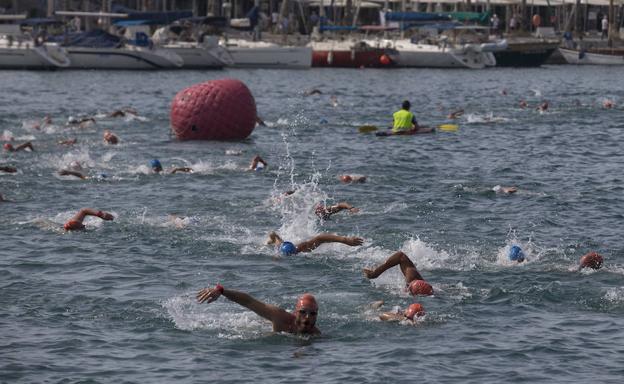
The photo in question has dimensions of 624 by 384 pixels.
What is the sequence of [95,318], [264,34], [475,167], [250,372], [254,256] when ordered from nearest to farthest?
1. [250,372]
2. [95,318]
3. [254,256]
4. [475,167]
5. [264,34]

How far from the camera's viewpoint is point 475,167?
3438 cm

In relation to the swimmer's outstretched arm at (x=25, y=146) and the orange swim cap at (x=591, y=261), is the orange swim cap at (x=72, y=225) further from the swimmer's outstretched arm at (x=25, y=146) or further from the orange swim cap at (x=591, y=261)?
the swimmer's outstretched arm at (x=25, y=146)

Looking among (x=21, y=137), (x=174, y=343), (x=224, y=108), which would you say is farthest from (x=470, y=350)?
(x=21, y=137)

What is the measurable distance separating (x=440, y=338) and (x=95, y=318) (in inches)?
193

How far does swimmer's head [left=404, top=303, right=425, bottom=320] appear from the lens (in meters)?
17.7

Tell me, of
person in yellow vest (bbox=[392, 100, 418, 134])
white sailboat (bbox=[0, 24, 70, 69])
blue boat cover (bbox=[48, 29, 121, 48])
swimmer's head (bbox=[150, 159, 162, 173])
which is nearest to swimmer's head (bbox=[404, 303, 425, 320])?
swimmer's head (bbox=[150, 159, 162, 173])

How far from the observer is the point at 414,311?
17672 mm

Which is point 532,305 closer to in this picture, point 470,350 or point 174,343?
point 470,350

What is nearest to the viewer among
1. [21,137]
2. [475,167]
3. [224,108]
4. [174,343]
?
[174,343]

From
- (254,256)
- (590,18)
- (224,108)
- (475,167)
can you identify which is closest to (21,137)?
(224,108)

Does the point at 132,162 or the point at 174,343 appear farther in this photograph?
the point at 132,162

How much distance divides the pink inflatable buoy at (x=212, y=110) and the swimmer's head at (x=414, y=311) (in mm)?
20492

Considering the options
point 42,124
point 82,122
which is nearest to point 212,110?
point 82,122

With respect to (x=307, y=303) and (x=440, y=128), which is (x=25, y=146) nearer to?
(x=440, y=128)
